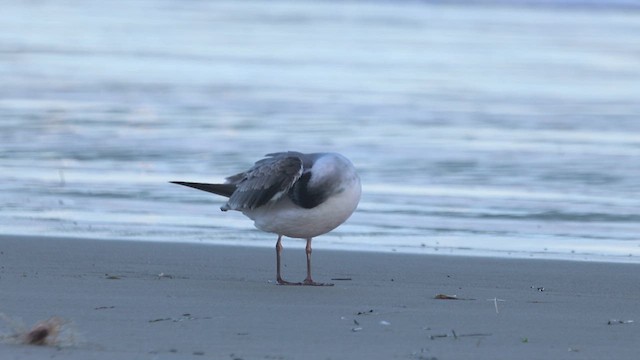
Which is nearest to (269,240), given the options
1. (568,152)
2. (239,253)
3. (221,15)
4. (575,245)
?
(239,253)

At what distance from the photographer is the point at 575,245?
383 inches

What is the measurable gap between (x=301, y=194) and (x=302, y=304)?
864mm

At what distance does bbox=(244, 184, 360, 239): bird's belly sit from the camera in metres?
7.56

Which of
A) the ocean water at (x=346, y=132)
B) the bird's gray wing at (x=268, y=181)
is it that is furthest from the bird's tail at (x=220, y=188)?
the ocean water at (x=346, y=132)

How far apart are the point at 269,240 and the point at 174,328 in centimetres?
369

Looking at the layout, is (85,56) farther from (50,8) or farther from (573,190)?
(50,8)

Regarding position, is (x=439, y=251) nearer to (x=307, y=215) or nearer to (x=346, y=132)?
(x=307, y=215)

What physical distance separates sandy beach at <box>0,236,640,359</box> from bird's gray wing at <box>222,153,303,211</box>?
436 mm

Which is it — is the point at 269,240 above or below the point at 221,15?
above

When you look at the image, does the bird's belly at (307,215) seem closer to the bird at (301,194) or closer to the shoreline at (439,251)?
the bird at (301,194)

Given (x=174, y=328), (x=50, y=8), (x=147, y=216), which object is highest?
(x=174, y=328)

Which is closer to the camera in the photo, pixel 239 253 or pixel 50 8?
pixel 239 253

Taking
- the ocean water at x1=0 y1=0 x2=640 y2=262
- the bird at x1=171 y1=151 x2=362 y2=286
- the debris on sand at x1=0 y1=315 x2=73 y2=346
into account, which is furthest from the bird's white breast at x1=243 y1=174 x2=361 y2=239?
the debris on sand at x1=0 y1=315 x2=73 y2=346

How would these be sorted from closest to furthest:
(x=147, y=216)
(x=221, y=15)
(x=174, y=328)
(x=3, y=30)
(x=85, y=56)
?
Answer: (x=174, y=328)
(x=147, y=216)
(x=85, y=56)
(x=3, y=30)
(x=221, y=15)
